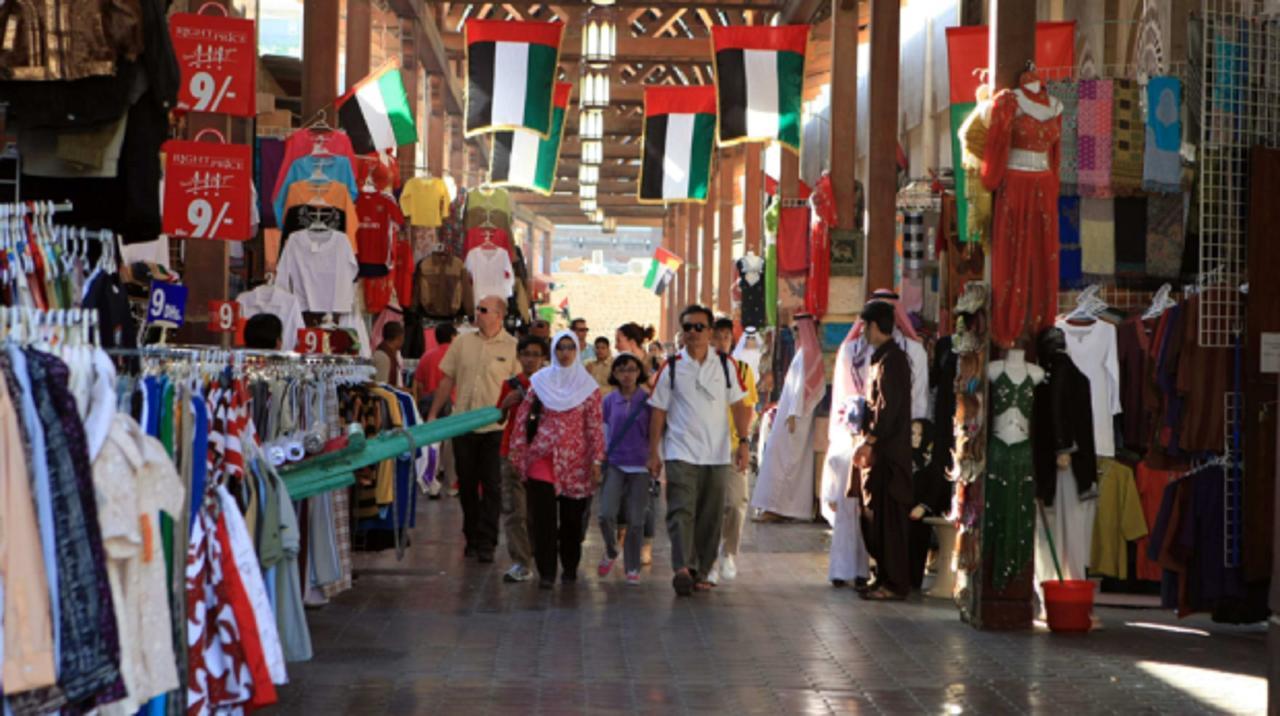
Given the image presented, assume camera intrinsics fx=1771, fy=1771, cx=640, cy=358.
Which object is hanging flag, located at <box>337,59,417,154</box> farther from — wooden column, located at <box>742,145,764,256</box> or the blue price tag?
wooden column, located at <box>742,145,764,256</box>

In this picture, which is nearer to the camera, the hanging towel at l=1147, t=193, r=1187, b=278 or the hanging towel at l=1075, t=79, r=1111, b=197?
the hanging towel at l=1075, t=79, r=1111, b=197

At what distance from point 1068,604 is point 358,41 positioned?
9973 mm

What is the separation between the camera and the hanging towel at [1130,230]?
34.3 ft

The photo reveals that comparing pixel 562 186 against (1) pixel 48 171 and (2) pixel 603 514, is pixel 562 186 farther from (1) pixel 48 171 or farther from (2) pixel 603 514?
(1) pixel 48 171

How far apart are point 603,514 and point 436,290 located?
6249 millimetres

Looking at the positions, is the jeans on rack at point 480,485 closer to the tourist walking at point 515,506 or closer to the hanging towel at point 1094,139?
the tourist walking at point 515,506

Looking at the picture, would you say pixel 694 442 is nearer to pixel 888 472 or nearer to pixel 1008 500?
pixel 888 472

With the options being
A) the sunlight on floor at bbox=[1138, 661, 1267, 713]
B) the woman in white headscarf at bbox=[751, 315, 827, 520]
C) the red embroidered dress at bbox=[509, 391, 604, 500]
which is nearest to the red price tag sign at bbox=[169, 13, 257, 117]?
the red embroidered dress at bbox=[509, 391, 604, 500]

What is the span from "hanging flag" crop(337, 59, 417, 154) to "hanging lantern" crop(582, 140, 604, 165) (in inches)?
312

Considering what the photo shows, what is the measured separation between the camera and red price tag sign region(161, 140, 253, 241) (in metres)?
9.93

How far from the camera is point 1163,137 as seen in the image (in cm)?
1001

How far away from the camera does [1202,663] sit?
7848mm

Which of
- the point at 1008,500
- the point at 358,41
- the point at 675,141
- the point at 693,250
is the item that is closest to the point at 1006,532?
the point at 1008,500

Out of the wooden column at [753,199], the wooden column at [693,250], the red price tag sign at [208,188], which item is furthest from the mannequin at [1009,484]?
the wooden column at [693,250]
